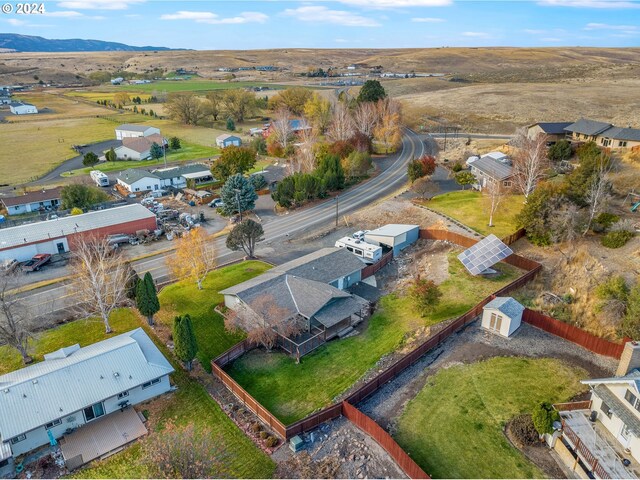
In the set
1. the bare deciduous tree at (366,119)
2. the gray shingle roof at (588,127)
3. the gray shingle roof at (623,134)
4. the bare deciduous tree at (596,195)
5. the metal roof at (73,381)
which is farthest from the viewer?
the bare deciduous tree at (366,119)

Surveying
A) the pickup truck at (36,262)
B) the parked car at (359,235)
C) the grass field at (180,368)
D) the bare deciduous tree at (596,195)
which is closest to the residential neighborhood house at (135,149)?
the pickup truck at (36,262)

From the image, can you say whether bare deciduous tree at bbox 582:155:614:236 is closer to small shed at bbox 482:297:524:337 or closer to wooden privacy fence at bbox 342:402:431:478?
small shed at bbox 482:297:524:337

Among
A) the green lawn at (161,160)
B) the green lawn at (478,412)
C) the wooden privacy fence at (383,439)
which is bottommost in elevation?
the green lawn at (161,160)

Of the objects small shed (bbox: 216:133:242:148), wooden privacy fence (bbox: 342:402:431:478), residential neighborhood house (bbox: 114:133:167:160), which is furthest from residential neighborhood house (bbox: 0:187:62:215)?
wooden privacy fence (bbox: 342:402:431:478)

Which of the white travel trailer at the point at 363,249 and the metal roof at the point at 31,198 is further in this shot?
the metal roof at the point at 31,198

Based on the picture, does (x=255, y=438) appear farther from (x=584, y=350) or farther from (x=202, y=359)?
(x=584, y=350)

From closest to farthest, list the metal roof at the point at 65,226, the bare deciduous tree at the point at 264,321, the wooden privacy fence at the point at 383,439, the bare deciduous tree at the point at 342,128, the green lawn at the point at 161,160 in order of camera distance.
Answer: the wooden privacy fence at the point at 383,439 → the bare deciduous tree at the point at 264,321 → the metal roof at the point at 65,226 → the bare deciduous tree at the point at 342,128 → the green lawn at the point at 161,160

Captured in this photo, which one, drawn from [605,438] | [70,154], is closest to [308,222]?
[605,438]

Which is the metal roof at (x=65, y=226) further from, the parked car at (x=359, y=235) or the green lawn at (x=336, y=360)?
the green lawn at (x=336, y=360)

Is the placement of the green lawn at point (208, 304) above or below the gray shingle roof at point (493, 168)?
below
